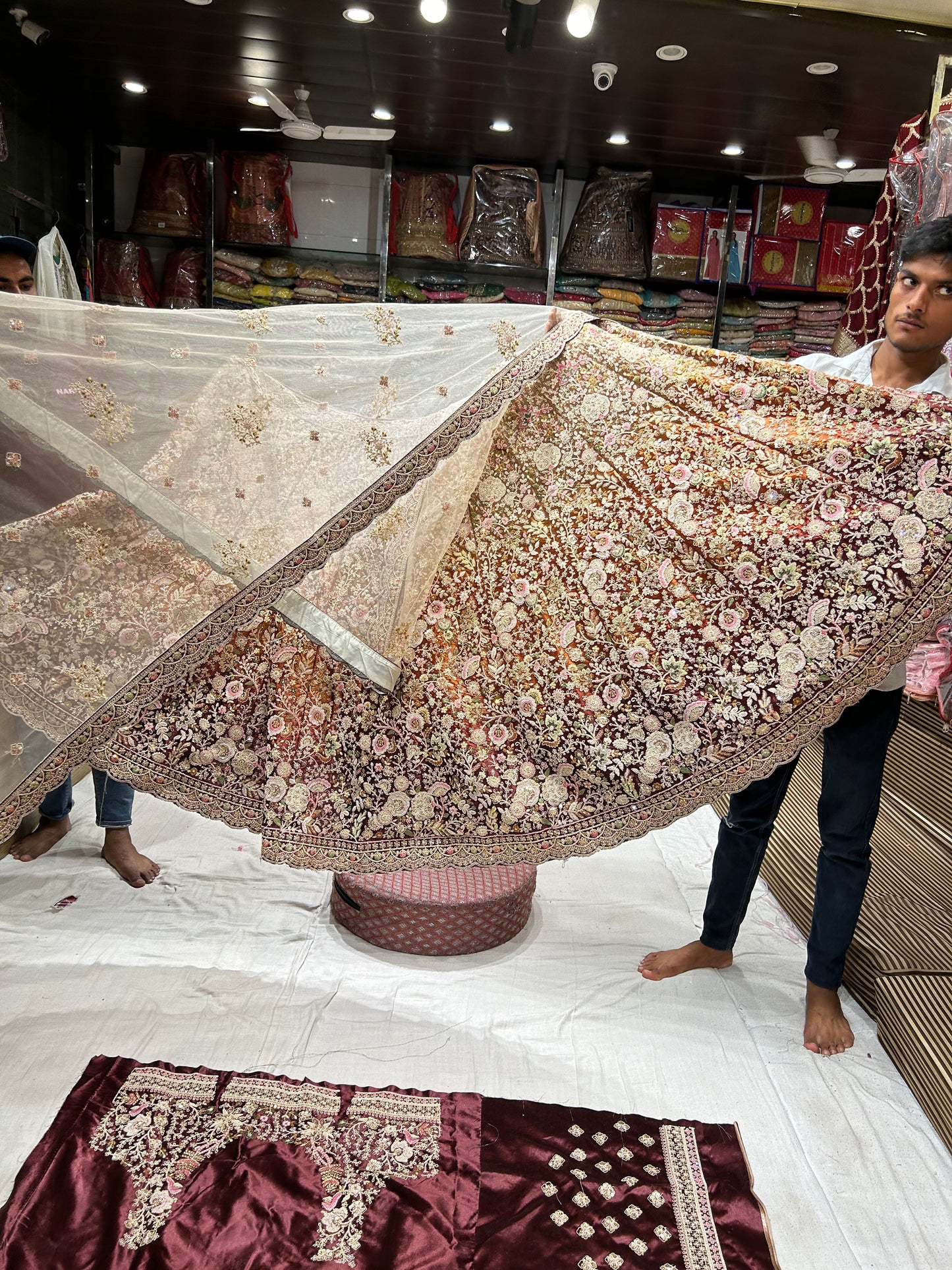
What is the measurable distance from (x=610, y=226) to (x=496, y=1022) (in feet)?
14.0

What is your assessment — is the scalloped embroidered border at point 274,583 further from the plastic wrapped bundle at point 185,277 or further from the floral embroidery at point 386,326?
the plastic wrapped bundle at point 185,277

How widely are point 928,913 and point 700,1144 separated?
922 millimetres

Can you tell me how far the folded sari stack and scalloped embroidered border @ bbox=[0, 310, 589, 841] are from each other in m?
3.72

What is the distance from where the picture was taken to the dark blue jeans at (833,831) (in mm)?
1699

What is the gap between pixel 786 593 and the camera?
1.58 metres

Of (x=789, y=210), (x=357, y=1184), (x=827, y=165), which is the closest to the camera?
(x=357, y=1184)

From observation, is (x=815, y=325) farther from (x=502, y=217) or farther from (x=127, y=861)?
(x=127, y=861)

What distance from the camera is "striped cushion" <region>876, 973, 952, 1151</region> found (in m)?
1.65

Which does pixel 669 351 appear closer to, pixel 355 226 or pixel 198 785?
pixel 198 785

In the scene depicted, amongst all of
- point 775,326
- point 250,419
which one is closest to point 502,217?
point 775,326

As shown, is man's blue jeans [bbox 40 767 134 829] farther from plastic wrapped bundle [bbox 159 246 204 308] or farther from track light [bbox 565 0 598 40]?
plastic wrapped bundle [bbox 159 246 204 308]

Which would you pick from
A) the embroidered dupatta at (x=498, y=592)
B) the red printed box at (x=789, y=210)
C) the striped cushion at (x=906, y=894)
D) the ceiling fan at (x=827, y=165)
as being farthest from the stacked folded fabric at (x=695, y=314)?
the embroidered dupatta at (x=498, y=592)

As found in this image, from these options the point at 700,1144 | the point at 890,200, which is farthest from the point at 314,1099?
the point at 890,200

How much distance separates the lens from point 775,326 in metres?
5.28
